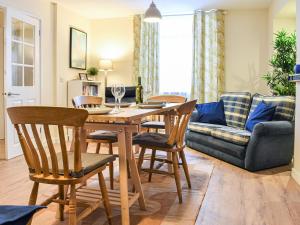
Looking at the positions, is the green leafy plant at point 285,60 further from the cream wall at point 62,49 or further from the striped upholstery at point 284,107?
the cream wall at point 62,49

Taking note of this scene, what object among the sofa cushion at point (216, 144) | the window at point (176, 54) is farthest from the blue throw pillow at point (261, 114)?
the window at point (176, 54)

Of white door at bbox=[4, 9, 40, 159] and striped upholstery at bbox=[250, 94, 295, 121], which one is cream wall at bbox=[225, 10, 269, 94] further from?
white door at bbox=[4, 9, 40, 159]

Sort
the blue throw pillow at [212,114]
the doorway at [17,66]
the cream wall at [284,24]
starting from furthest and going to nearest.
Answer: the cream wall at [284,24] < the blue throw pillow at [212,114] < the doorway at [17,66]

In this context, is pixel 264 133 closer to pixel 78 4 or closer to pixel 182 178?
pixel 182 178

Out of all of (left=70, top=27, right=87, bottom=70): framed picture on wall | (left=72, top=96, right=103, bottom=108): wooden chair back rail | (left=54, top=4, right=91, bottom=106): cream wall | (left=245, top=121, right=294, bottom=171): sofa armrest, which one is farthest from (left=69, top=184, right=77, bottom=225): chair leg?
(left=70, top=27, right=87, bottom=70): framed picture on wall

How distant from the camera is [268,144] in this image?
3.62 meters

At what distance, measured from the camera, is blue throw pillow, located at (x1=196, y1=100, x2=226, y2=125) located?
15.5 feet

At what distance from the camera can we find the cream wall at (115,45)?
6.38m

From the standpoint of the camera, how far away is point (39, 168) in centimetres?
175

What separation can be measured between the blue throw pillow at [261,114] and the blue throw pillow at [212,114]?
0.68m

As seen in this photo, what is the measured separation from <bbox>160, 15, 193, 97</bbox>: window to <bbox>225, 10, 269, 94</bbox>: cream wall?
0.73m

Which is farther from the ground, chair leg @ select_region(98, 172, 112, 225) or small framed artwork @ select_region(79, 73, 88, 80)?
small framed artwork @ select_region(79, 73, 88, 80)

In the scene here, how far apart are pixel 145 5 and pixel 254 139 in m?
3.24

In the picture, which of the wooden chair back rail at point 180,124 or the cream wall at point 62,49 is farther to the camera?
the cream wall at point 62,49
